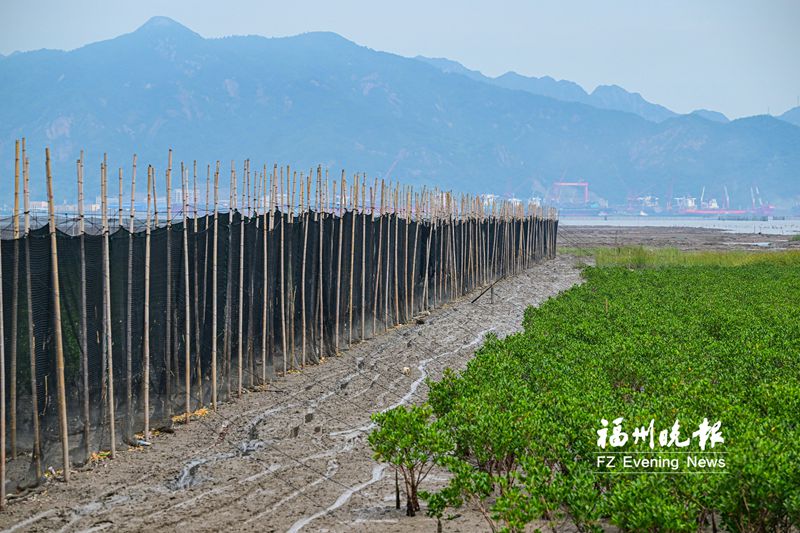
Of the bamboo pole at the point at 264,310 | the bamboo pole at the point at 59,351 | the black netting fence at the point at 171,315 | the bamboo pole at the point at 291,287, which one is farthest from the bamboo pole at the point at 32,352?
the bamboo pole at the point at 291,287

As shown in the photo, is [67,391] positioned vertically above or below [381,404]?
above

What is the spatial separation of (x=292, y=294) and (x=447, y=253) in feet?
34.4

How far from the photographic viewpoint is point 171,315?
398 inches

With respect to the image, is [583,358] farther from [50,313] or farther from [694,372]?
[50,313]

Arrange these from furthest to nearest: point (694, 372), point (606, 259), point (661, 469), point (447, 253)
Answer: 1. point (606, 259)
2. point (447, 253)
3. point (694, 372)
4. point (661, 469)

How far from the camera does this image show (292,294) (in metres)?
13.2

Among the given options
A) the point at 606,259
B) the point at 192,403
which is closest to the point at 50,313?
the point at 192,403

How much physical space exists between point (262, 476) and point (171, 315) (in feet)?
9.08

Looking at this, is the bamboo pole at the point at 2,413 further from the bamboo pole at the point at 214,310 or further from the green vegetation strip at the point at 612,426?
the bamboo pole at the point at 214,310

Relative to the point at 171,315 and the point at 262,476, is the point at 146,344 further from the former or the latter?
the point at 262,476

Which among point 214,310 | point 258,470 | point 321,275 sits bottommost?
point 258,470

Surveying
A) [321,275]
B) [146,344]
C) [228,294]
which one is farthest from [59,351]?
[321,275]

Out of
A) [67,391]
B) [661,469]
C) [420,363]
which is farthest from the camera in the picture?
[420,363]

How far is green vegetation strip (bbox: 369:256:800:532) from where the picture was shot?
17.2 ft
